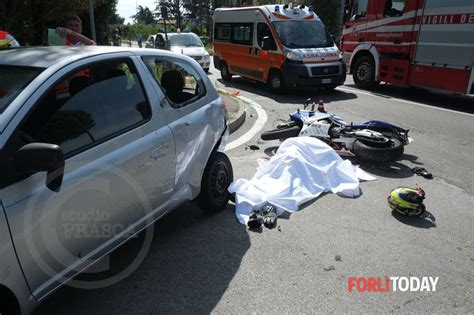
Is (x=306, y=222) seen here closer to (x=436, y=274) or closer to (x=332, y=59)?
(x=436, y=274)

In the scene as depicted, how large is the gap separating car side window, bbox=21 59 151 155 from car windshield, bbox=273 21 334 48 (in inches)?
345

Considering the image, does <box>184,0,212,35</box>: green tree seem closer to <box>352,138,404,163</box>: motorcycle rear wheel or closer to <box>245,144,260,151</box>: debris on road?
<box>245,144,260,151</box>: debris on road

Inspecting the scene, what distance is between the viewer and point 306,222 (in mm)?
3947

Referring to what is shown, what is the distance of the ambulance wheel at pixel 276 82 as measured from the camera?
36.7 feet

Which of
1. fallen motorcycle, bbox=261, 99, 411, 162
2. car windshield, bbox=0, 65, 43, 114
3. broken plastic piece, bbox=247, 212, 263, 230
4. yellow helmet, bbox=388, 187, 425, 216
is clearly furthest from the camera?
fallen motorcycle, bbox=261, 99, 411, 162

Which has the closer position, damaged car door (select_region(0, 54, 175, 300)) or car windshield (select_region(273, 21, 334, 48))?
damaged car door (select_region(0, 54, 175, 300))

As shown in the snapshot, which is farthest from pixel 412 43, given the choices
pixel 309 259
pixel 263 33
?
pixel 309 259

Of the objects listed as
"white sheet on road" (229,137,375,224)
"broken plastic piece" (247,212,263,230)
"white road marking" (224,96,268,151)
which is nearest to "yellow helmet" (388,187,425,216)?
"white sheet on road" (229,137,375,224)

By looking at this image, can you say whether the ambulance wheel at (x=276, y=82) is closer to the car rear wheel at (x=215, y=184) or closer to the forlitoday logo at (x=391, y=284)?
the car rear wheel at (x=215, y=184)

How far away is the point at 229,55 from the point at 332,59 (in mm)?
4085

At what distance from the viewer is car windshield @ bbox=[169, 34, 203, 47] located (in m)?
16.3

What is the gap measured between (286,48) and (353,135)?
19.4 ft

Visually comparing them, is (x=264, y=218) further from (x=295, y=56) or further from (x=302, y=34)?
(x=302, y=34)

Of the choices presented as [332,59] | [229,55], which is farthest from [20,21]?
[332,59]
